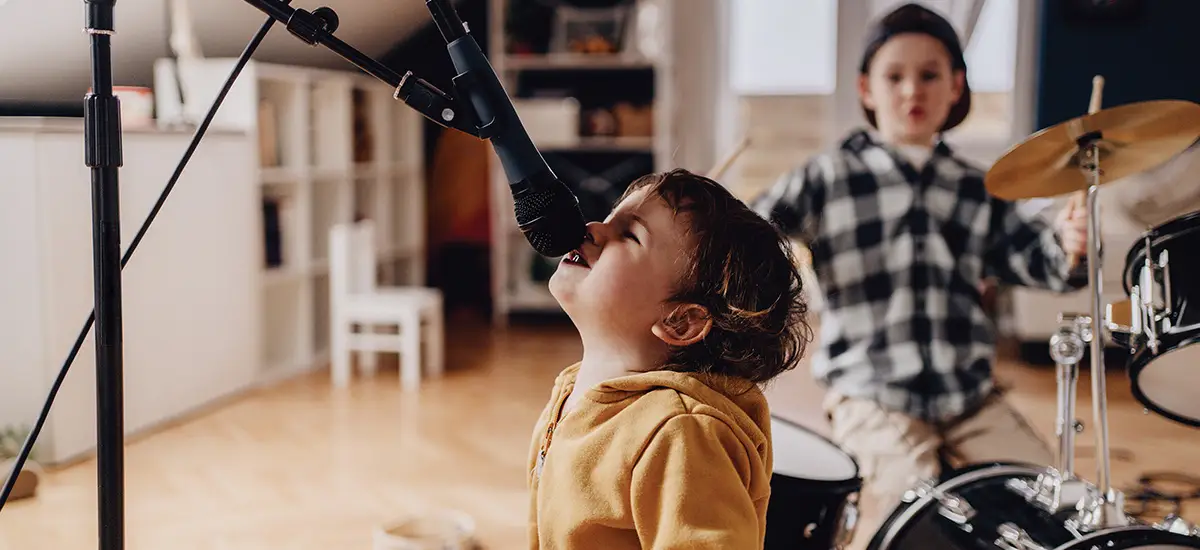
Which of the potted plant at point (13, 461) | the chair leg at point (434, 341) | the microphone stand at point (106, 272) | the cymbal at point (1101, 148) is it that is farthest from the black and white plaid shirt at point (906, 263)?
the chair leg at point (434, 341)

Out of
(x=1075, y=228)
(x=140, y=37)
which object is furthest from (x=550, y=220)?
(x=1075, y=228)

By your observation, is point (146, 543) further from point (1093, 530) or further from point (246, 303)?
point (1093, 530)

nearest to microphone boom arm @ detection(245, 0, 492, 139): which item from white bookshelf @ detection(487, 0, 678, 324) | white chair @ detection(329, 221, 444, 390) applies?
white chair @ detection(329, 221, 444, 390)

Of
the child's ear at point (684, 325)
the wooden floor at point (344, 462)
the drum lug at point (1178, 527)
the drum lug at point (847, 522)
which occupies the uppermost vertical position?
the child's ear at point (684, 325)

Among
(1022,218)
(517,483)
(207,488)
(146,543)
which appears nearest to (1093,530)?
(1022,218)

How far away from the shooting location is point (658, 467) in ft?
2.86

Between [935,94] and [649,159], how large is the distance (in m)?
3.02

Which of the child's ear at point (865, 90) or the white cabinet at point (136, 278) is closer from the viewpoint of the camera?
the child's ear at point (865, 90)

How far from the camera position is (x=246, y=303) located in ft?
11.3

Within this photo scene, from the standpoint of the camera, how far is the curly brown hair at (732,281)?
0.94m

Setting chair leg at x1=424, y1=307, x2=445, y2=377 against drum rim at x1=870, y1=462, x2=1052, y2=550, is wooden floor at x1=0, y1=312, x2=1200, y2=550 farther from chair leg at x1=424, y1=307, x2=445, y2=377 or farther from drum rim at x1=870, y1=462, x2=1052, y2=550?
drum rim at x1=870, y1=462, x2=1052, y2=550

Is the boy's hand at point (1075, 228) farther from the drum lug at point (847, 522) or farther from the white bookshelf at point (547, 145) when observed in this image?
the white bookshelf at point (547, 145)

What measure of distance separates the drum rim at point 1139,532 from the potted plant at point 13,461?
2.05 meters

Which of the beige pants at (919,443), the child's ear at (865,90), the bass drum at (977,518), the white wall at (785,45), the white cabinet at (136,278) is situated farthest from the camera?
the white wall at (785,45)
